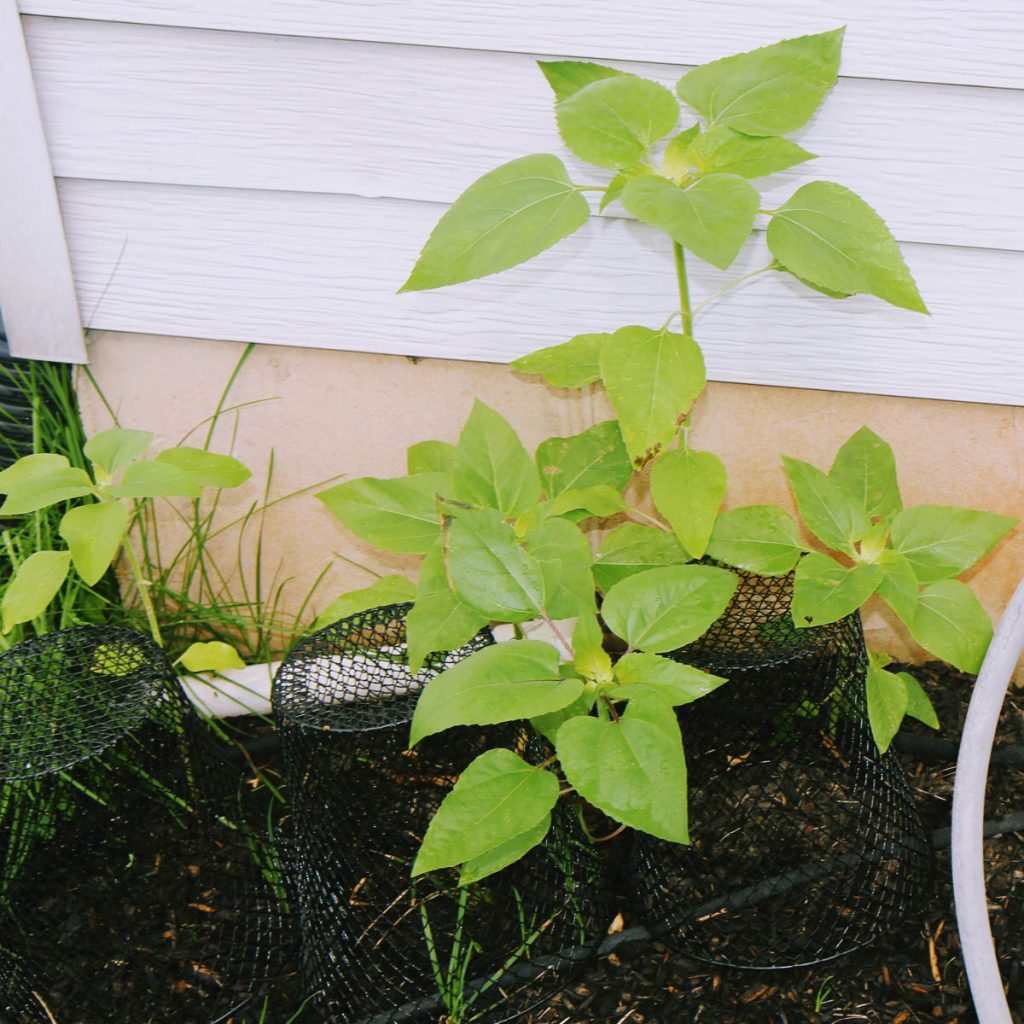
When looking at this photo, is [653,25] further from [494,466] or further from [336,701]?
[336,701]

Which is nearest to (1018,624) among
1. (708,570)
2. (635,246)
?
(708,570)

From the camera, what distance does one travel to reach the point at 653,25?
3.80ft

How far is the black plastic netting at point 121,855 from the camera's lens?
3.75ft

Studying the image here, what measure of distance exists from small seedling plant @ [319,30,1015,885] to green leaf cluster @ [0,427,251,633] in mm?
171

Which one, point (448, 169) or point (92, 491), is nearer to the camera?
point (92, 491)

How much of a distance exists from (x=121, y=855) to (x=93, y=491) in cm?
45

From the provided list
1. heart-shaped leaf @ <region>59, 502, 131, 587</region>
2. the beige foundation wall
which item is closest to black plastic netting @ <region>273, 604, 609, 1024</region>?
heart-shaped leaf @ <region>59, 502, 131, 587</region>

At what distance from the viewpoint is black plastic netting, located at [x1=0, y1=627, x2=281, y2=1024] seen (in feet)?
3.75

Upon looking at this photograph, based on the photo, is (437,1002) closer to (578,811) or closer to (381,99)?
(578,811)

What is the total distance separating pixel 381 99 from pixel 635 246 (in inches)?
13.1

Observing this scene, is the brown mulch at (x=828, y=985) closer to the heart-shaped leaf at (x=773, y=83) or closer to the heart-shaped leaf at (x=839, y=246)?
the heart-shaped leaf at (x=839, y=246)

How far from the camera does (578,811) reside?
1.22 m

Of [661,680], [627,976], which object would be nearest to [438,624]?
[661,680]

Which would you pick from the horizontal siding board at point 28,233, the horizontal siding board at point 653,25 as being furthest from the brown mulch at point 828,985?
the horizontal siding board at point 28,233
